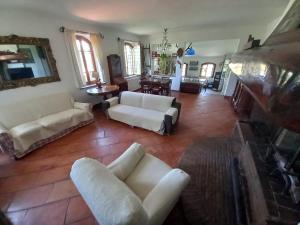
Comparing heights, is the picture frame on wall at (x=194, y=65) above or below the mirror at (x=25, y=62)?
below

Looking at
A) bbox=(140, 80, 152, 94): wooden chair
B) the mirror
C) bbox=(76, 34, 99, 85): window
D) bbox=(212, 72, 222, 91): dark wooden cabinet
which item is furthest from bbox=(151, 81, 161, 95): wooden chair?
bbox=(212, 72, 222, 91): dark wooden cabinet

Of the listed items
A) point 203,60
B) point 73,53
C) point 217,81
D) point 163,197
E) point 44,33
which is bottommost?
point 217,81

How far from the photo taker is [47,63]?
9.54 ft

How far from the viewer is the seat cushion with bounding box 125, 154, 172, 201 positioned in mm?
1209

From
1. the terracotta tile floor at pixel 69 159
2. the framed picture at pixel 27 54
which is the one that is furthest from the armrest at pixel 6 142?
the framed picture at pixel 27 54

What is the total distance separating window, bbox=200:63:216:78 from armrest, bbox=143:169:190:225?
982 centimetres

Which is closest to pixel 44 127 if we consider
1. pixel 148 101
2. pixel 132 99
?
pixel 132 99

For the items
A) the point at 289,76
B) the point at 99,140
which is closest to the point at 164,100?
the point at 99,140

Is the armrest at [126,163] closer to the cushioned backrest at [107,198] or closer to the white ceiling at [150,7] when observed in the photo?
the cushioned backrest at [107,198]

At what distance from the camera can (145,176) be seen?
133 centimetres

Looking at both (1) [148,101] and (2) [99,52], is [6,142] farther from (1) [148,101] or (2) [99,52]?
(2) [99,52]

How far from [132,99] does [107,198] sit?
2734 mm

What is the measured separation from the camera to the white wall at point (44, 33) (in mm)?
2357

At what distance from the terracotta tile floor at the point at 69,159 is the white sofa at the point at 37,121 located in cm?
17
